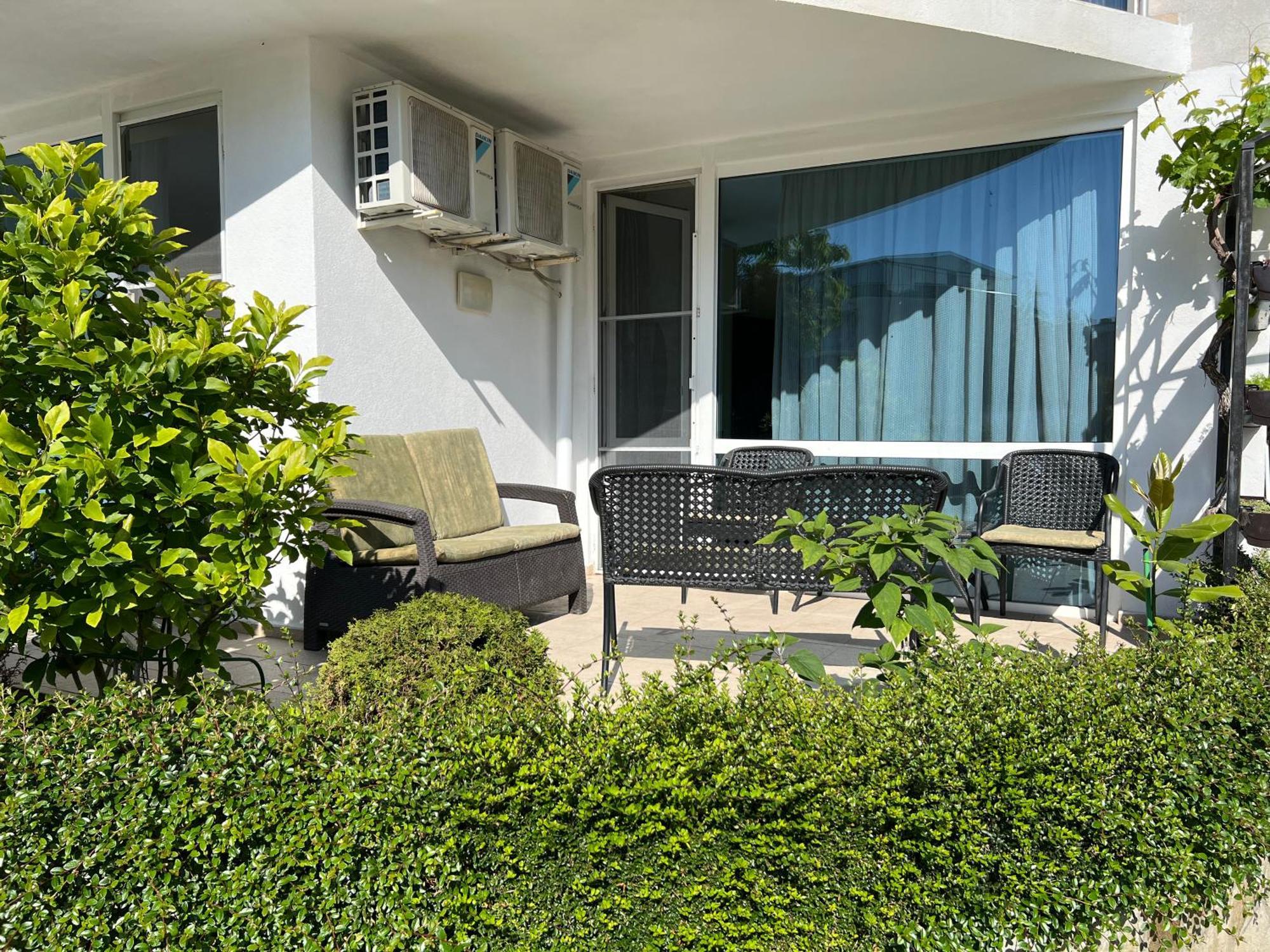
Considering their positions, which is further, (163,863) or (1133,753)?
(1133,753)

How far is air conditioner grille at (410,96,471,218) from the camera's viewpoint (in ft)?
14.5

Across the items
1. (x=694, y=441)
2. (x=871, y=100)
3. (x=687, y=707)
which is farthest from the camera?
(x=694, y=441)

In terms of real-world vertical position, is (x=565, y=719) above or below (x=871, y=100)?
below

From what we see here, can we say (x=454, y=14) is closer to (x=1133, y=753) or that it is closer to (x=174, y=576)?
(x=174, y=576)

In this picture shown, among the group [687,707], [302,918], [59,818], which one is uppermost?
[687,707]

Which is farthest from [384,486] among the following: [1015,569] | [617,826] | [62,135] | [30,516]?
[1015,569]

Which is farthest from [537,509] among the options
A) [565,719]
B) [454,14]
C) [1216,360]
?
[565,719]

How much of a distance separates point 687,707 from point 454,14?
345cm

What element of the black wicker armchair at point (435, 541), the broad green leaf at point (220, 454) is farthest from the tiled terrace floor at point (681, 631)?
the broad green leaf at point (220, 454)

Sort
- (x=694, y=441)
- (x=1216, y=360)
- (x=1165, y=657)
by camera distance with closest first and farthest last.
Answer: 1. (x=1165, y=657)
2. (x=1216, y=360)
3. (x=694, y=441)

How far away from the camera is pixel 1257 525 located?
3.27 metres

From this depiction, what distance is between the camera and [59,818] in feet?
4.92

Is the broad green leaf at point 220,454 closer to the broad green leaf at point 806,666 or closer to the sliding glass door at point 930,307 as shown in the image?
the broad green leaf at point 806,666

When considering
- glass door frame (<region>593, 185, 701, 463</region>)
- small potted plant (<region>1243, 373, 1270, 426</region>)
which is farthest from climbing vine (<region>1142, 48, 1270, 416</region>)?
glass door frame (<region>593, 185, 701, 463</region>)
